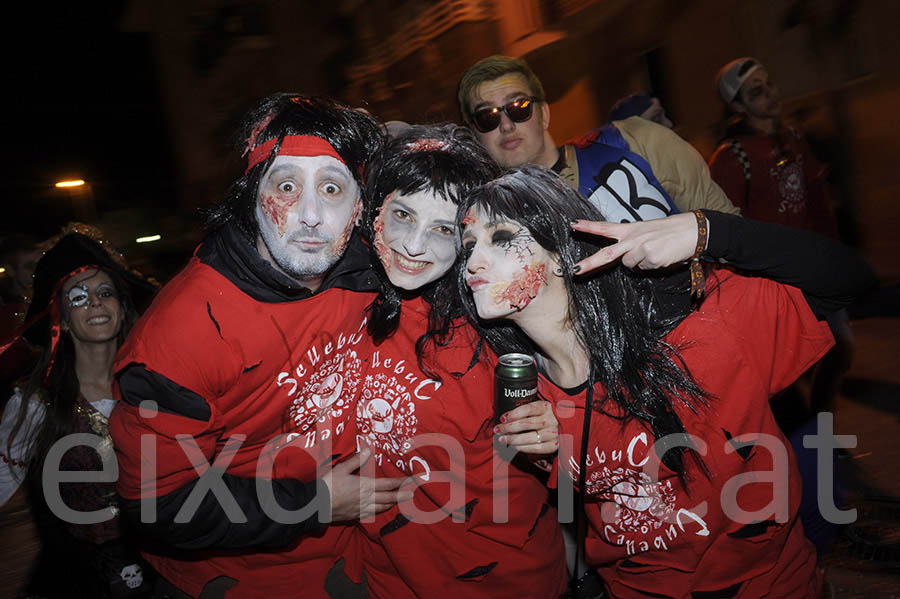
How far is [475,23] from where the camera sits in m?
6.41

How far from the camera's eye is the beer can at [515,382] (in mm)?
1764

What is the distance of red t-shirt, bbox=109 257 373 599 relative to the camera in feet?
6.43

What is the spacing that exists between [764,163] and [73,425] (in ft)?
12.5

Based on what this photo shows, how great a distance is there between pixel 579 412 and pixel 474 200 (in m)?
0.75

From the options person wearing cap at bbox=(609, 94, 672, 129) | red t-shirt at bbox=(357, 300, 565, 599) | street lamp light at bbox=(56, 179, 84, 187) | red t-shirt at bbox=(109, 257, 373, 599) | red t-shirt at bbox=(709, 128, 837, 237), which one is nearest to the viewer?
red t-shirt at bbox=(109, 257, 373, 599)

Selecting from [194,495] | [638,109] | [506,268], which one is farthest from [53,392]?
[638,109]

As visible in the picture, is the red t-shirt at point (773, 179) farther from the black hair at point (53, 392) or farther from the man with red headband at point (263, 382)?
the black hair at point (53, 392)

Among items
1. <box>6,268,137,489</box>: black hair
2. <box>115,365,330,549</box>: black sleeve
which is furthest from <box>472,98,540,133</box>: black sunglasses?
<box>6,268,137,489</box>: black hair

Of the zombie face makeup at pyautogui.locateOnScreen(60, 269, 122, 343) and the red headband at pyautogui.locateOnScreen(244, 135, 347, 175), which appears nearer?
the red headband at pyautogui.locateOnScreen(244, 135, 347, 175)

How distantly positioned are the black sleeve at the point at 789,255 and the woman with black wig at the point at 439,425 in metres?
0.85

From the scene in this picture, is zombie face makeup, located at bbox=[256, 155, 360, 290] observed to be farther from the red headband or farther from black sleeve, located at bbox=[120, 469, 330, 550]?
black sleeve, located at bbox=[120, 469, 330, 550]

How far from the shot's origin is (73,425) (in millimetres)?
2756

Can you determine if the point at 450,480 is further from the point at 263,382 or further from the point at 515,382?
the point at 263,382

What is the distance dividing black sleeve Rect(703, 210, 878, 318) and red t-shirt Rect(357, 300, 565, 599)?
88cm
